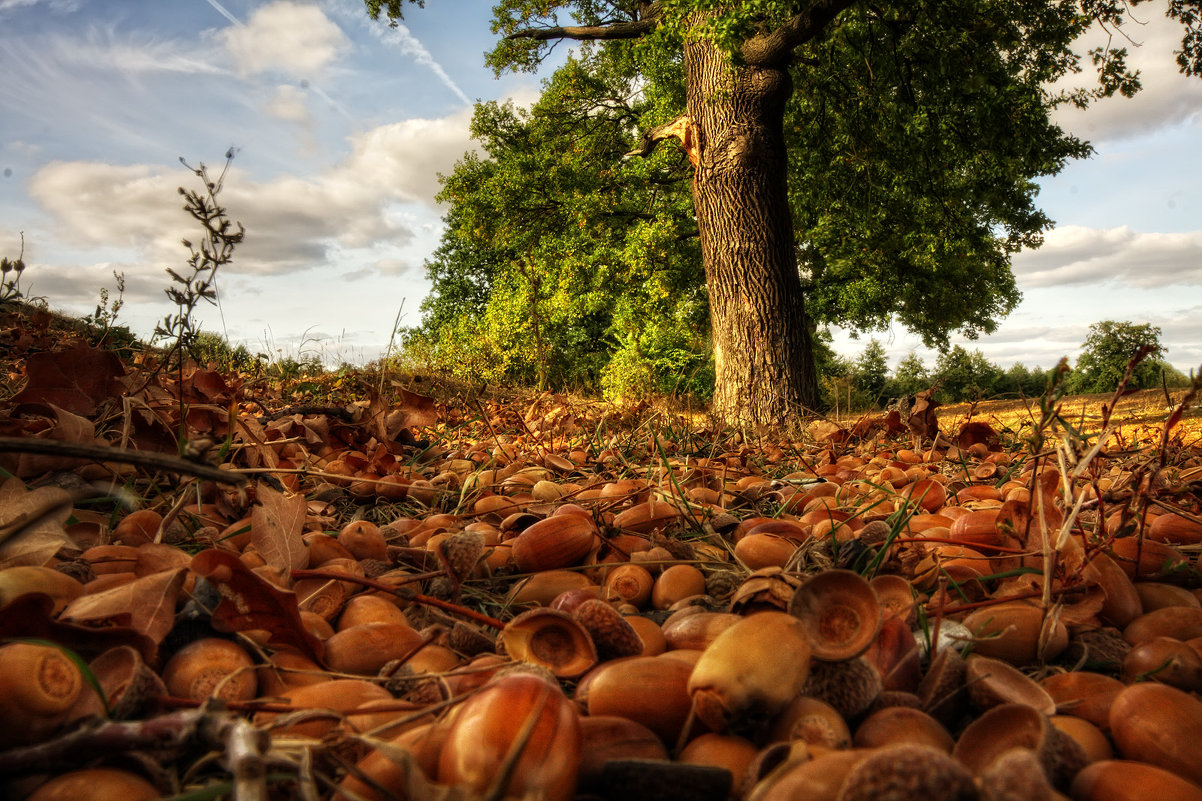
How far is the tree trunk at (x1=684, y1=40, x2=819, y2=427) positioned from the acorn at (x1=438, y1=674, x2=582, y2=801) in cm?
415

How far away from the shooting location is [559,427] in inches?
136

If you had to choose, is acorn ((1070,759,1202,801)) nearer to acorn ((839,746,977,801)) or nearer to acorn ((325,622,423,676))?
acorn ((839,746,977,801))

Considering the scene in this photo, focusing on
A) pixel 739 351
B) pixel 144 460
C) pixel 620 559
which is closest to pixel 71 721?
pixel 144 460

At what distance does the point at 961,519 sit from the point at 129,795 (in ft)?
4.19

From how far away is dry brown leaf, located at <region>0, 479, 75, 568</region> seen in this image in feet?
3.10

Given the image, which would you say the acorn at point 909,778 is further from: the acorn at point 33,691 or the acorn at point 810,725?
the acorn at point 33,691

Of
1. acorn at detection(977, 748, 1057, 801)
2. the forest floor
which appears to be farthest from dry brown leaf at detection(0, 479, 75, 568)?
acorn at detection(977, 748, 1057, 801)

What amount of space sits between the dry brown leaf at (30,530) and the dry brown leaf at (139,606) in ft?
0.45

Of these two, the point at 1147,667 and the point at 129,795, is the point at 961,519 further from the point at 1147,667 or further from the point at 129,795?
the point at 129,795

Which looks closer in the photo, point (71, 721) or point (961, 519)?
point (71, 721)

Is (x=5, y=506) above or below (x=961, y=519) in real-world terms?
above

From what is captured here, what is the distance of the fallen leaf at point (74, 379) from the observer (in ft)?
5.31

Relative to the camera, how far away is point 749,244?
5.46 metres

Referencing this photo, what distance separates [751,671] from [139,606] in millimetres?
687
